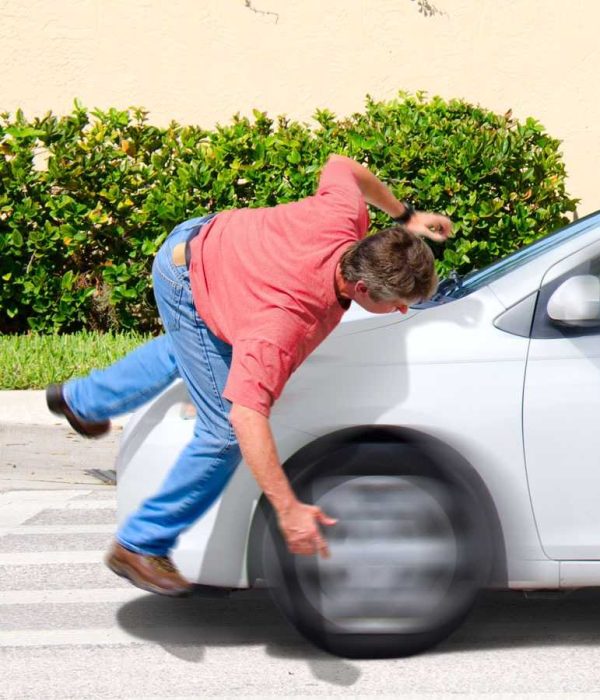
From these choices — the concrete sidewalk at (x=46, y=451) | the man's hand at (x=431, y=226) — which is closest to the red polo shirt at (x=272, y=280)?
the man's hand at (x=431, y=226)

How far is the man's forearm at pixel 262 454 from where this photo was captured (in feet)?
12.6

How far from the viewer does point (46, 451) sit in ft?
25.2

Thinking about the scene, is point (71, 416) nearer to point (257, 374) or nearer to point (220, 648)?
point (220, 648)

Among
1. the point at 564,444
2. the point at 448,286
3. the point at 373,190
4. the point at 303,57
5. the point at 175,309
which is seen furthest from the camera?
the point at 303,57

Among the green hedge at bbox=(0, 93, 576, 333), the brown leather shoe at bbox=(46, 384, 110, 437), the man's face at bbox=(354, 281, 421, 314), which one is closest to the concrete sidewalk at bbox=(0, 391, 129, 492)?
the green hedge at bbox=(0, 93, 576, 333)

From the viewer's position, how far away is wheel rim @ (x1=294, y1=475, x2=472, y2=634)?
4.21 metres

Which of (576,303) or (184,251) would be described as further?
(184,251)

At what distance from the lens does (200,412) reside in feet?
14.2

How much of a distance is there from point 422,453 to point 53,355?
505 centimetres

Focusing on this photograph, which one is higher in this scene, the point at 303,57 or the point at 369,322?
the point at 369,322

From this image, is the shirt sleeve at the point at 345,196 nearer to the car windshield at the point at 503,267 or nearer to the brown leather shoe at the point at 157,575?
the car windshield at the point at 503,267

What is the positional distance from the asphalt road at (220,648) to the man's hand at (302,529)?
0.50m

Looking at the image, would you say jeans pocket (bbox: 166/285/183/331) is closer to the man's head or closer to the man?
the man

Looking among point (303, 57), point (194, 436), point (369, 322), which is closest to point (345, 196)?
point (369, 322)
